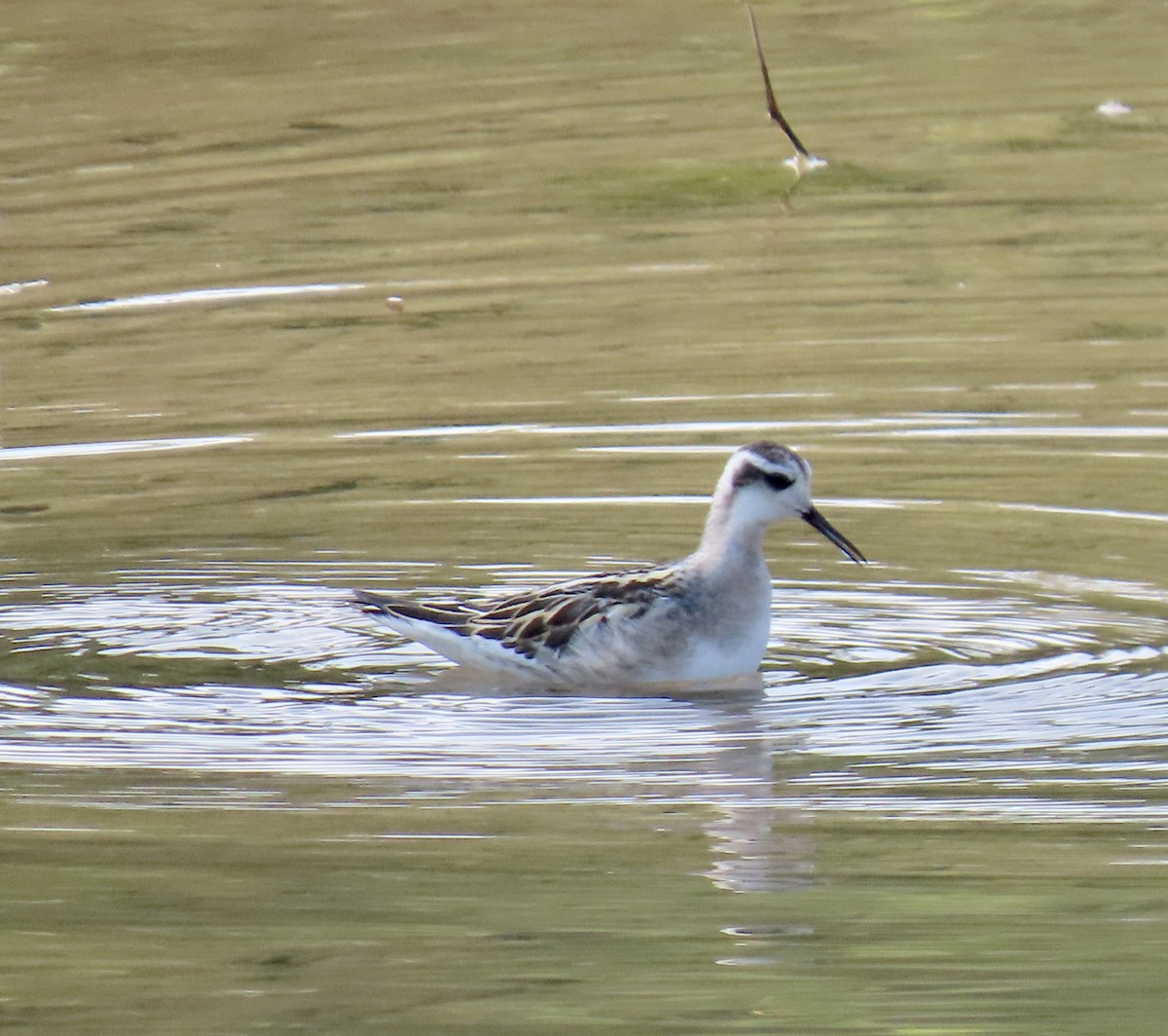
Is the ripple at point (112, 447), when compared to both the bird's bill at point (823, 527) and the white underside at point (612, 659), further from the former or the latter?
the bird's bill at point (823, 527)

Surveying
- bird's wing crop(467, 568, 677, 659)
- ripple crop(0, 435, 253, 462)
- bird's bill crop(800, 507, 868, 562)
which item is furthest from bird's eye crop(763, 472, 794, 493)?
ripple crop(0, 435, 253, 462)

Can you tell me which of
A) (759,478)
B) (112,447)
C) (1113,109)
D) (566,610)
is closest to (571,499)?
(759,478)

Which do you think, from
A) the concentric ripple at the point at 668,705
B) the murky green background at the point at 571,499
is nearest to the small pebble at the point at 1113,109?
the murky green background at the point at 571,499

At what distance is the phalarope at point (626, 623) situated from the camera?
9.95 metres

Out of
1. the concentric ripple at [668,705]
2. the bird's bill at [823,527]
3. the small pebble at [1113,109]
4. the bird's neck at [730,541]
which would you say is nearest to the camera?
the concentric ripple at [668,705]

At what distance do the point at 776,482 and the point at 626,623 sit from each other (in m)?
0.80

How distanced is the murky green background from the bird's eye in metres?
0.60

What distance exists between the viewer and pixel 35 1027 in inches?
250

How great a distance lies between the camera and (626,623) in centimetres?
994

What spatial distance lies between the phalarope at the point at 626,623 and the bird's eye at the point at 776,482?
0.01 m

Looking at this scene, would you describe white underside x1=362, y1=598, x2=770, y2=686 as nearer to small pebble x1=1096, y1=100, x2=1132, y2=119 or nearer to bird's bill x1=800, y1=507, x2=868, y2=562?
bird's bill x1=800, y1=507, x2=868, y2=562

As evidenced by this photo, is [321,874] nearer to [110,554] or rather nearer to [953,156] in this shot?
[110,554]

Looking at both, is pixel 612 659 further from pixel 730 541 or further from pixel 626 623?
pixel 730 541

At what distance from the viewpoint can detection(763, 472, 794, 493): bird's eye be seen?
33.6 ft
